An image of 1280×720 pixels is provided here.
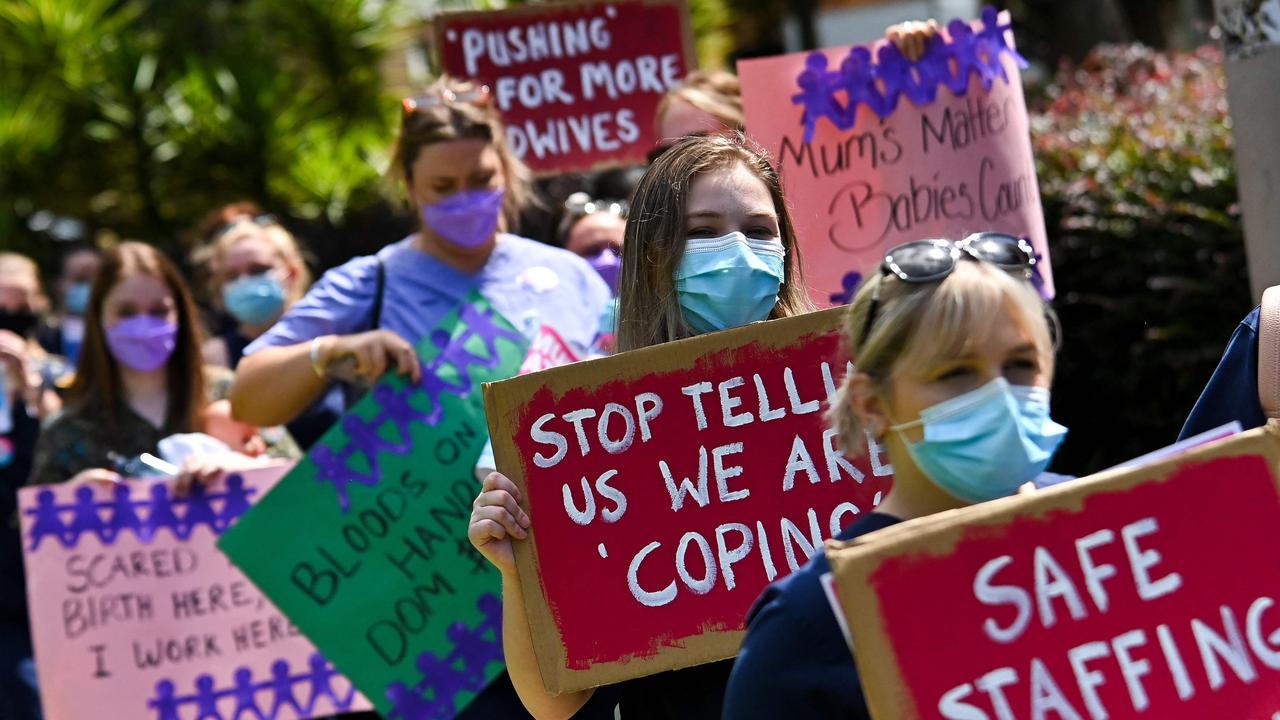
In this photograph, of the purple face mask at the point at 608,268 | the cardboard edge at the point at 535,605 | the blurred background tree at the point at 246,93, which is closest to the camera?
the cardboard edge at the point at 535,605

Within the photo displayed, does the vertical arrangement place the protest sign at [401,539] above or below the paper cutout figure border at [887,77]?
below

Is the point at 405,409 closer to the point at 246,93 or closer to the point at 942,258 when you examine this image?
the point at 942,258

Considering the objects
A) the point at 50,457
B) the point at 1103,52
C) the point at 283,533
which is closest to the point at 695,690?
the point at 283,533

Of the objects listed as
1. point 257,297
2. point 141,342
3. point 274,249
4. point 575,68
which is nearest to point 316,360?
point 141,342

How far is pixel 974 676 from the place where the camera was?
1875 mm

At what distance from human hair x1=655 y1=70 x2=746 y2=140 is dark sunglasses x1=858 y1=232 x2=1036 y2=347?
2.25m

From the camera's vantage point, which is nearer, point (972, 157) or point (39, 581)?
point (972, 157)

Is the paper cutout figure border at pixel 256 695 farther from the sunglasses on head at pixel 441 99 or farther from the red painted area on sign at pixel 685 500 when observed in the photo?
the red painted area on sign at pixel 685 500

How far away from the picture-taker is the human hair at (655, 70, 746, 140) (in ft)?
14.3

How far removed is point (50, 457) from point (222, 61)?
972cm

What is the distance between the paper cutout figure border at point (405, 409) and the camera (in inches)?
156

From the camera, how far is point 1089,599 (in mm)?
1926

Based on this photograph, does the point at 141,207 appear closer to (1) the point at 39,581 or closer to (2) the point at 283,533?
(1) the point at 39,581

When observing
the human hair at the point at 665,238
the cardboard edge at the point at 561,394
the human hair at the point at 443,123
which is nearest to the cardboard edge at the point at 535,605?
the cardboard edge at the point at 561,394
